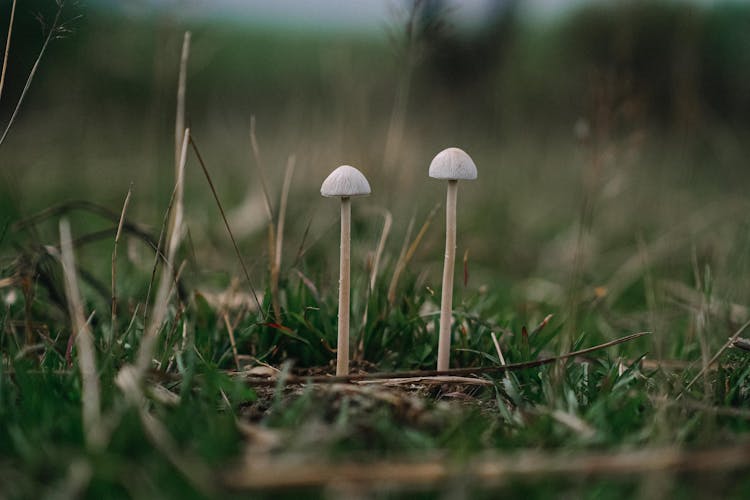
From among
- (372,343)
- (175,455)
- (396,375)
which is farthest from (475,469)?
(372,343)

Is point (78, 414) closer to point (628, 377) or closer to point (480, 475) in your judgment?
point (480, 475)

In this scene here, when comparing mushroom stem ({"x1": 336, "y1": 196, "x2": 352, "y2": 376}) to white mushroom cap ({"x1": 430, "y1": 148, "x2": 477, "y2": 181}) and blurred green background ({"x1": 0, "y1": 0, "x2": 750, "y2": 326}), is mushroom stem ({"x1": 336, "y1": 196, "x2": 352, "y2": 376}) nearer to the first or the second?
white mushroom cap ({"x1": 430, "y1": 148, "x2": 477, "y2": 181})

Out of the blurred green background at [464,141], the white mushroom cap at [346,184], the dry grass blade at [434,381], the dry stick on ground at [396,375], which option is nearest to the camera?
the white mushroom cap at [346,184]

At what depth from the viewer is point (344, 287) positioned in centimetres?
201

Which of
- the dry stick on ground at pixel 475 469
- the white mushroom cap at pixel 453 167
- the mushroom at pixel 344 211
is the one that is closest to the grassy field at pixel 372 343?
the dry stick on ground at pixel 475 469

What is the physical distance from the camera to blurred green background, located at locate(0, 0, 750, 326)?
3.31 meters

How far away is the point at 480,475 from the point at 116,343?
138 centimetres

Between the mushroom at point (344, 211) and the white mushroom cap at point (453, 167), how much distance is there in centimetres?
23

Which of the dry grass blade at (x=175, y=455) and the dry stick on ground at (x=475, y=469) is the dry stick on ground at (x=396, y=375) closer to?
the dry grass blade at (x=175, y=455)

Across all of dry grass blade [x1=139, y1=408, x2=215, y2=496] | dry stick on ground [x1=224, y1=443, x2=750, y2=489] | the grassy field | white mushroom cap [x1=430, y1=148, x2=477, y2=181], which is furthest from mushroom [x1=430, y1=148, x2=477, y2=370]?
dry grass blade [x1=139, y1=408, x2=215, y2=496]

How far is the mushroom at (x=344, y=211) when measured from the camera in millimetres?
1888

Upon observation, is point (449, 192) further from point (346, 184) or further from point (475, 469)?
point (475, 469)

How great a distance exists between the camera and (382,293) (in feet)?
8.57

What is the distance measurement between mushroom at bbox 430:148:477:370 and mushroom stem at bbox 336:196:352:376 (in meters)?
0.30
